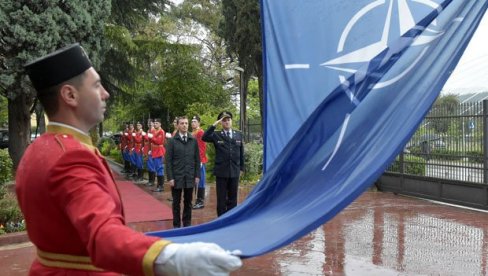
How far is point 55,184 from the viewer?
1.72m

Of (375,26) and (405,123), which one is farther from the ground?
(375,26)

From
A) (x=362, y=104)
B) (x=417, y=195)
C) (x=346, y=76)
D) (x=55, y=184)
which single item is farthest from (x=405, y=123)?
(x=417, y=195)

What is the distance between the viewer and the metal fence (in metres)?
11.0

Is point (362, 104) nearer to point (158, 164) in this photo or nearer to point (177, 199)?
point (177, 199)

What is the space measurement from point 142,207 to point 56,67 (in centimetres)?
1007

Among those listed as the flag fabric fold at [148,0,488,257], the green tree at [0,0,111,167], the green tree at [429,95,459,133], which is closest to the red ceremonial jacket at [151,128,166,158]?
the green tree at [0,0,111,167]

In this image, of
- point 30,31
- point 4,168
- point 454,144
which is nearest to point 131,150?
point 30,31

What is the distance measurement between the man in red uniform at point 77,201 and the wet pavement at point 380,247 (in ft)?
15.7

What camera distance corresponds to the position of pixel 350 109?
3064 mm

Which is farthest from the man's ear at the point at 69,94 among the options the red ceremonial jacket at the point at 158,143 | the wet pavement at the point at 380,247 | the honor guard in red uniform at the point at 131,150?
the honor guard in red uniform at the point at 131,150

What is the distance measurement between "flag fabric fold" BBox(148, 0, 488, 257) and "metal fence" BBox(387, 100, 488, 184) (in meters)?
7.72

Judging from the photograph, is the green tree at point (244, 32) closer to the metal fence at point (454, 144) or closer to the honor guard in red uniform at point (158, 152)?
the honor guard in red uniform at point (158, 152)

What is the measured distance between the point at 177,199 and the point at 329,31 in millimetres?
5794

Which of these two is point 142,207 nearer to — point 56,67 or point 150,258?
point 56,67
